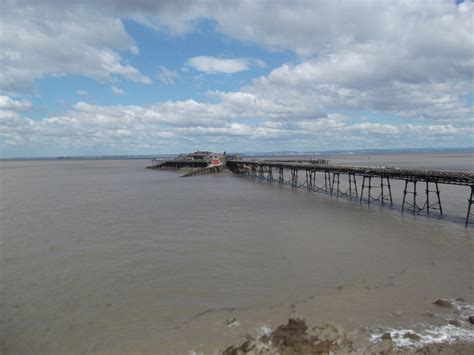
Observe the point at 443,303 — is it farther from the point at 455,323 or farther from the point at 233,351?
the point at 233,351

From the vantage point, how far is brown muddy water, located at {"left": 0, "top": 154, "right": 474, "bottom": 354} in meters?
10.4

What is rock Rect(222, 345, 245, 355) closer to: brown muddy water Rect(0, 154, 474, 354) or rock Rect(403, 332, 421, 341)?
brown muddy water Rect(0, 154, 474, 354)

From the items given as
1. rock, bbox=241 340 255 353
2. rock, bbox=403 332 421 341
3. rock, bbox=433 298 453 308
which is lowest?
rock, bbox=403 332 421 341

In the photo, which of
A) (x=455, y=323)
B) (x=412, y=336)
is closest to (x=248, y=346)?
(x=412, y=336)

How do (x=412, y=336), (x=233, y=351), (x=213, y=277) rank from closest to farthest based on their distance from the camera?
(x=233, y=351) → (x=412, y=336) → (x=213, y=277)

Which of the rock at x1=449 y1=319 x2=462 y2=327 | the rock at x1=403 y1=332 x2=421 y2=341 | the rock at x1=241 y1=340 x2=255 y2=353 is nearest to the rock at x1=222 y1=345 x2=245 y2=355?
the rock at x1=241 y1=340 x2=255 y2=353

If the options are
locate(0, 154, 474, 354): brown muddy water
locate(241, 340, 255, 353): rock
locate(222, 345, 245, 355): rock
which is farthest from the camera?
locate(0, 154, 474, 354): brown muddy water

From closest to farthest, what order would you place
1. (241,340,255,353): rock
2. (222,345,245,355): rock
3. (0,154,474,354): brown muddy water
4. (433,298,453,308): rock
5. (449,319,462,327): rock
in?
(222,345,245,355): rock < (241,340,255,353): rock < (449,319,462,327): rock < (0,154,474,354): brown muddy water < (433,298,453,308): rock

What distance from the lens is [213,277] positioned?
47.6 ft

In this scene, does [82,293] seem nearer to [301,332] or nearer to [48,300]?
[48,300]

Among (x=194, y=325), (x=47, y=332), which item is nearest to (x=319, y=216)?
(x=194, y=325)

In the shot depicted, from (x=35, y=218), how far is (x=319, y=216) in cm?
2178

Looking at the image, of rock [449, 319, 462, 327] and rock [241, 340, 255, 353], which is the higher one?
rock [241, 340, 255, 353]

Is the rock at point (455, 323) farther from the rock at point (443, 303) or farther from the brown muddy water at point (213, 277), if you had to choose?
the rock at point (443, 303)
